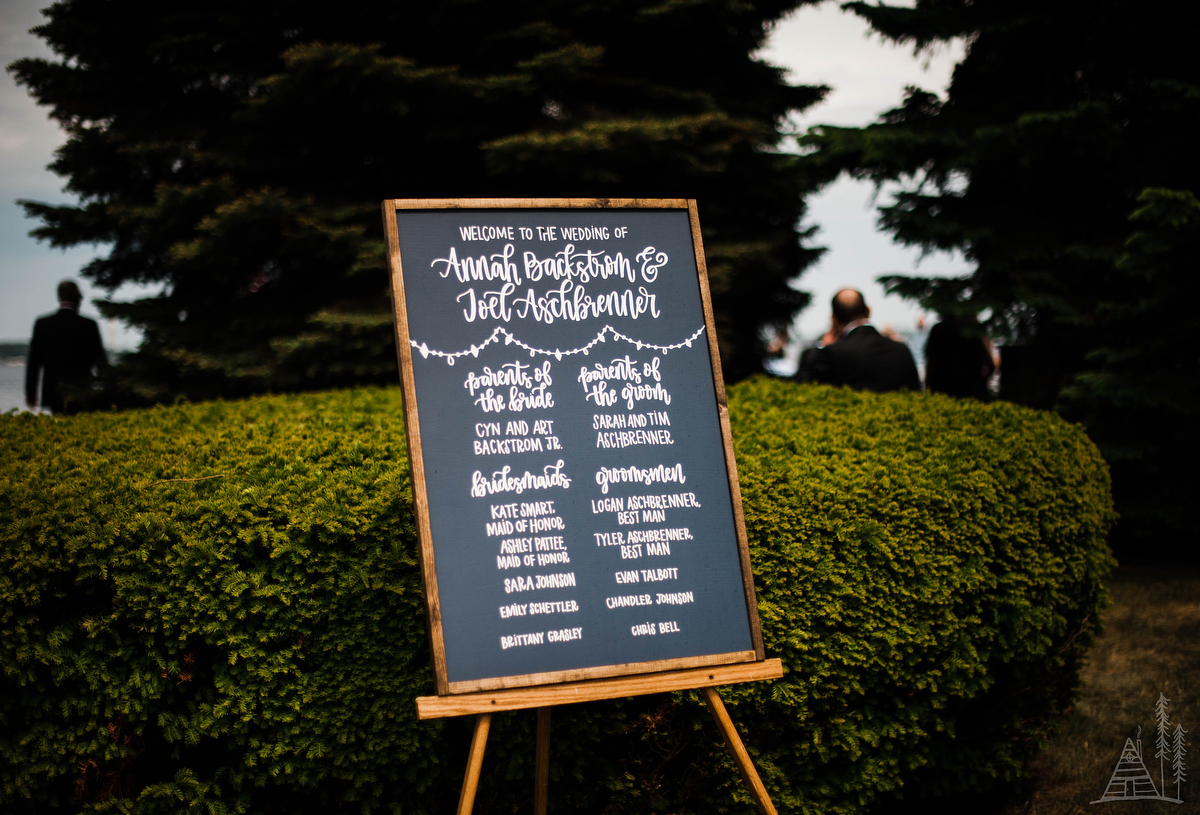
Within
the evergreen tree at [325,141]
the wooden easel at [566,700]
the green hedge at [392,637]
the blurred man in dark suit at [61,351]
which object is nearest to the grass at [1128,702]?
the green hedge at [392,637]

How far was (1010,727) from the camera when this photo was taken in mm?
3576

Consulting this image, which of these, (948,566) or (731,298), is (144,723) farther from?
(731,298)

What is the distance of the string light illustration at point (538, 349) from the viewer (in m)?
2.46

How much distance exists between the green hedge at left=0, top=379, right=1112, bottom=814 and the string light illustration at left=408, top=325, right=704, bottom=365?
0.60 metres

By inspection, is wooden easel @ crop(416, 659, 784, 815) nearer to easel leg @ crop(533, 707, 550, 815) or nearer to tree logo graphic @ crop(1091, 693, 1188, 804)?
easel leg @ crop(533, 707, 550, 815)

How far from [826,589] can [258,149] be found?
23.0 feet

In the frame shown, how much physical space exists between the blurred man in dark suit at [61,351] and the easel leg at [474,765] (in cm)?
663

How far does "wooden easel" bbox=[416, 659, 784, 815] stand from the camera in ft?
7.09

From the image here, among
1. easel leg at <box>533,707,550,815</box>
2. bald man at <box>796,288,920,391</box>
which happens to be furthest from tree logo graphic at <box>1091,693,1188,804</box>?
easel leg at <box>533,707,550,815</box>

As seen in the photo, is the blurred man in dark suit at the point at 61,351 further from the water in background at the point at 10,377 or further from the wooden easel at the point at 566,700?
the wooden easel at the point at 566,700

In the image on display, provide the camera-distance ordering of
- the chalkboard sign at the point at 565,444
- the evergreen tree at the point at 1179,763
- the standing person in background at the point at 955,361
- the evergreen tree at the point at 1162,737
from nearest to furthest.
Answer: the chalkboard sign at the point at 565,444
the evergreen tree at the point at 1179,763
the evergreen tree at the point at 1162,737
the standing person in background at the point at 955,361

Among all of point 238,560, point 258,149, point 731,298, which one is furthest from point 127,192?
point 238,560

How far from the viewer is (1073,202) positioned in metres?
7.63

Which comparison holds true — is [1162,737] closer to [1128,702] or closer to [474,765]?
[1128,702]
